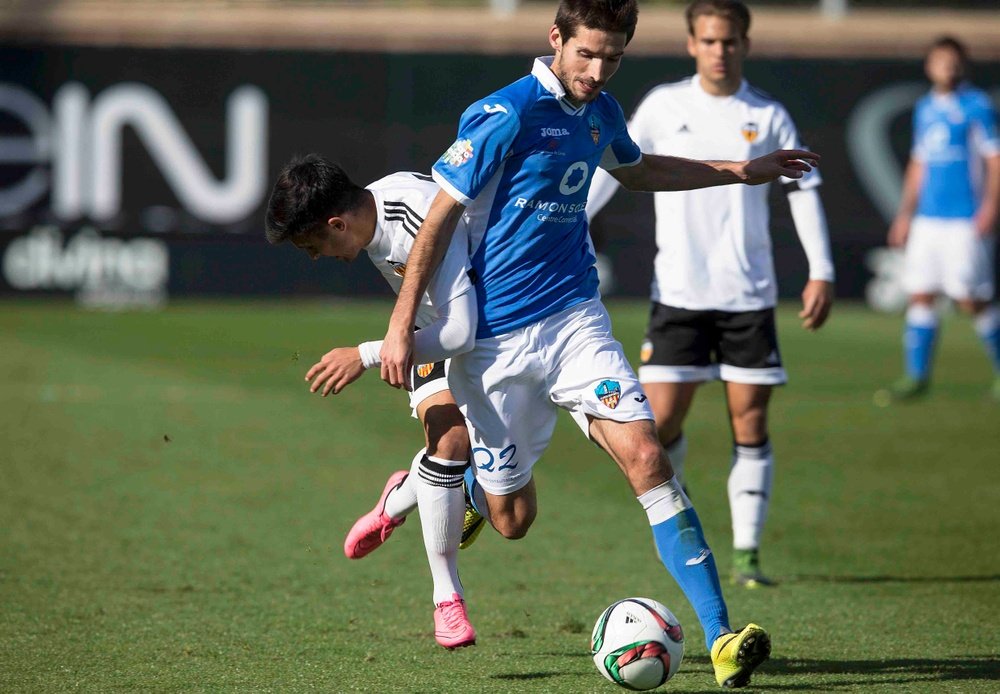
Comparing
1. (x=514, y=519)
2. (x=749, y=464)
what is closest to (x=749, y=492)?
(x=749, y=464)

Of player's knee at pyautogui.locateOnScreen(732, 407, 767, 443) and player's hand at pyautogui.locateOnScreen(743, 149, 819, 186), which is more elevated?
player's hand at pyautogui.locateOnScreen(743, 149, 819, 186)

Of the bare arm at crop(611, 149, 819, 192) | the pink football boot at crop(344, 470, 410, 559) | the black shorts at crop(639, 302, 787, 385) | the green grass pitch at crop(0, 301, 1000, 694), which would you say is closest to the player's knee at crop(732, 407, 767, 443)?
the black shorts at crop(639, 302, 787, 385)

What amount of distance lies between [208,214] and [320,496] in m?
12.5

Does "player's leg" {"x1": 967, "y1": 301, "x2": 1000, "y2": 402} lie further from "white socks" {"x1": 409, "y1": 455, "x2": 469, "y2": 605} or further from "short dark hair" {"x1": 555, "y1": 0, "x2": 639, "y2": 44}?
"short dark hair" {"x1": 555, "y1": 0, "x2": 639, "y2": 44}

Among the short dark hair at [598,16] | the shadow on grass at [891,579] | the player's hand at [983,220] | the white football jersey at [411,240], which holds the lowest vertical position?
the player's hand at [983,220]

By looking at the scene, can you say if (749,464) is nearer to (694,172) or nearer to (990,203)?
(694,172)

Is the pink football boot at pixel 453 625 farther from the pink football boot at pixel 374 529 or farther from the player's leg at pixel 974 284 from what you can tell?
the player's leg at pixel 974 284

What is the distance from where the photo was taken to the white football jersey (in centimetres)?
467

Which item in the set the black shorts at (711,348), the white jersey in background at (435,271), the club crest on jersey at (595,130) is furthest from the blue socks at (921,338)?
the white jersey in background at (435,271)

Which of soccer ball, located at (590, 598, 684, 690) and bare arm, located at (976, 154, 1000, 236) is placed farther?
bare arm, located at (976, 154, 1000, 236)

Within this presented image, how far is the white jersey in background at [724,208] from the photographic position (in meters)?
6.41

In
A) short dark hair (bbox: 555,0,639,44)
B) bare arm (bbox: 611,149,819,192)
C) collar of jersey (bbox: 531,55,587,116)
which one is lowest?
bare arm (bbox: 611,149,819,192)

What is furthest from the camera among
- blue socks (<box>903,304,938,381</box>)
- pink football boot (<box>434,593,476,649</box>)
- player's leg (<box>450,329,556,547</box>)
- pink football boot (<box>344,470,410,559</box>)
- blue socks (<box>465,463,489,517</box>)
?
blue socks (<box>903,304,938,381</box>)

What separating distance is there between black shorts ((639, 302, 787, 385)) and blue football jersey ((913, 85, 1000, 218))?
644 cm
